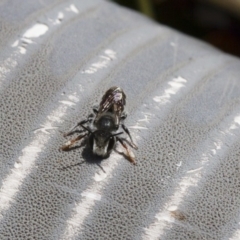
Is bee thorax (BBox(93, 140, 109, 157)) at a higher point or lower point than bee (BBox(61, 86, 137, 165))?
lower

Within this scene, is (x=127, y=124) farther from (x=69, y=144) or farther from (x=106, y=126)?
(x=69, y=144)

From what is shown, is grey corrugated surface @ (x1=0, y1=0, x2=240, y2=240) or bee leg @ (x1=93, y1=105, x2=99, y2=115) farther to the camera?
bee leg @ (x1=93, y1=105, x2=99, y2=115)

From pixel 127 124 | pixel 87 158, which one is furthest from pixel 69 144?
pixel 127 124

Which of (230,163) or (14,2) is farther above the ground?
(14,2)

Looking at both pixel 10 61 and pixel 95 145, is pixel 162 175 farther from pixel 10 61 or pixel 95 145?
pixel 10 61

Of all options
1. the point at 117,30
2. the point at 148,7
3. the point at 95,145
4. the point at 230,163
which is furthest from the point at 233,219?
the point at 148,7

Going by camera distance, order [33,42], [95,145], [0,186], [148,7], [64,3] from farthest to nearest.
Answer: [148,7], [64,3], [33,42], [95,145], [0,186]

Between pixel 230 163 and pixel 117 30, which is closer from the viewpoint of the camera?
pixel 230 163
